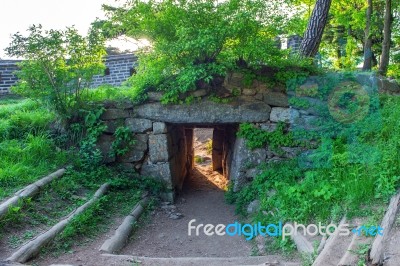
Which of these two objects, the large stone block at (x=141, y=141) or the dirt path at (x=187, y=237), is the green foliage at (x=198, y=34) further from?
the dirt path at (x=187, y=237)

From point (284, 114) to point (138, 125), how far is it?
2.61 metres

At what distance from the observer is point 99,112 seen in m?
6.22

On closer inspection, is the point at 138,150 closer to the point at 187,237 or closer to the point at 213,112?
the point at 213,112

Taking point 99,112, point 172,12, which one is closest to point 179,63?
point 172,12

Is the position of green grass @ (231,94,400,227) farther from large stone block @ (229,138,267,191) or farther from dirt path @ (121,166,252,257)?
dirt path @ (121,166,252,257)

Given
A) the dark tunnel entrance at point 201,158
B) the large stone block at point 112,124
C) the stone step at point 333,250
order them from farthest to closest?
the dark tunnel entrance at point 201,158 → the large stone block at point 112,124 → the stone step at point 333,250

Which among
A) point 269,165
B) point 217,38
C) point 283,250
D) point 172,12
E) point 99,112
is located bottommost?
point 283,250

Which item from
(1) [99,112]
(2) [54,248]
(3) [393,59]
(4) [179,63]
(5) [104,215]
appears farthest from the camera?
(3) [393,59]

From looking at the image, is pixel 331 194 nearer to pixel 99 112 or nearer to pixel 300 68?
pixel 300 68

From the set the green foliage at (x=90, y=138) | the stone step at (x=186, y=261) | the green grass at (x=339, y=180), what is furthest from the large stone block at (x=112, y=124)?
the stone step at (x=186, y=261)

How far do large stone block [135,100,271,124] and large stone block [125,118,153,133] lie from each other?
0.26 meters

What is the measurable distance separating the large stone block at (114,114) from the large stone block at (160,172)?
1.02 metres

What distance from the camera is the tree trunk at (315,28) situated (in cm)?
671

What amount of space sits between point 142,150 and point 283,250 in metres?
3.39
